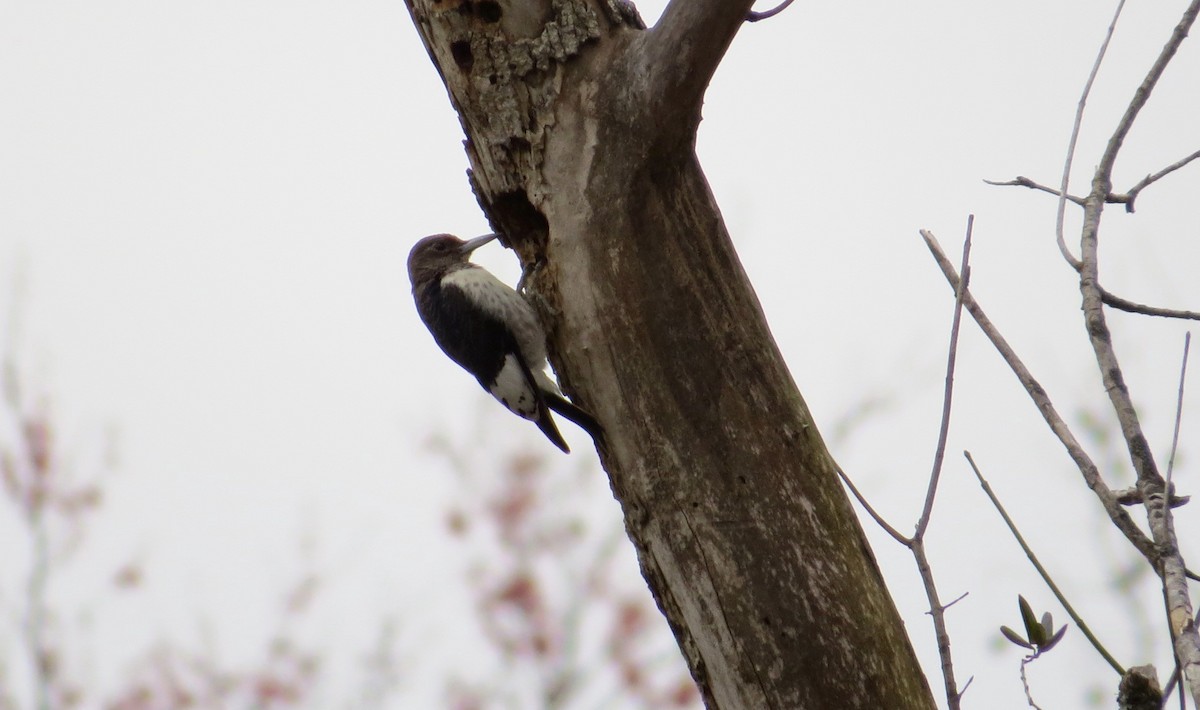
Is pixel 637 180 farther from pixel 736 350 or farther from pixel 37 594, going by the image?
pixel 37 594

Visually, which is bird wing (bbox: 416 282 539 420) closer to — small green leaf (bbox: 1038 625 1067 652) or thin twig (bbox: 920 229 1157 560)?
thin twig (bbox: 920 229 1157 560)

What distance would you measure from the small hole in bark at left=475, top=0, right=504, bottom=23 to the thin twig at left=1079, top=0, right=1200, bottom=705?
1518 mm

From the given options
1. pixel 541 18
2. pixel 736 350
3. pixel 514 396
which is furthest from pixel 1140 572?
pixel 541 18

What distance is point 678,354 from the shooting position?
7.97ft

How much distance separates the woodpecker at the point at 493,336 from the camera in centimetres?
407

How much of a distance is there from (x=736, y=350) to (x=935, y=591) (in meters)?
0.91

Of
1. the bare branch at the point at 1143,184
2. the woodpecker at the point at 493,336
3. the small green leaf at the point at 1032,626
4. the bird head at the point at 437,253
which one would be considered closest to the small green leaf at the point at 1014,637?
the small green leaf at the point at 1032,626

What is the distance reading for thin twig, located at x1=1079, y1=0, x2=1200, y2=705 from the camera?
1357mm

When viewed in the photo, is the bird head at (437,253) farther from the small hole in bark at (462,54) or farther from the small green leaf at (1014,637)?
the small green leaf at (1014,637)

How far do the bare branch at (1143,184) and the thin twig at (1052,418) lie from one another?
39 cm

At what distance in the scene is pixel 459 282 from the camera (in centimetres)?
454

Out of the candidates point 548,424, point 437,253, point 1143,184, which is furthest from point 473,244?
point 1143,184

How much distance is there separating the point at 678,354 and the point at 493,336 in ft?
6.19

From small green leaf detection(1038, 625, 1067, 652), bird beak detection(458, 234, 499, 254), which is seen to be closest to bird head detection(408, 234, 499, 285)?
bird beak detection(458, 234, 499, 254)
